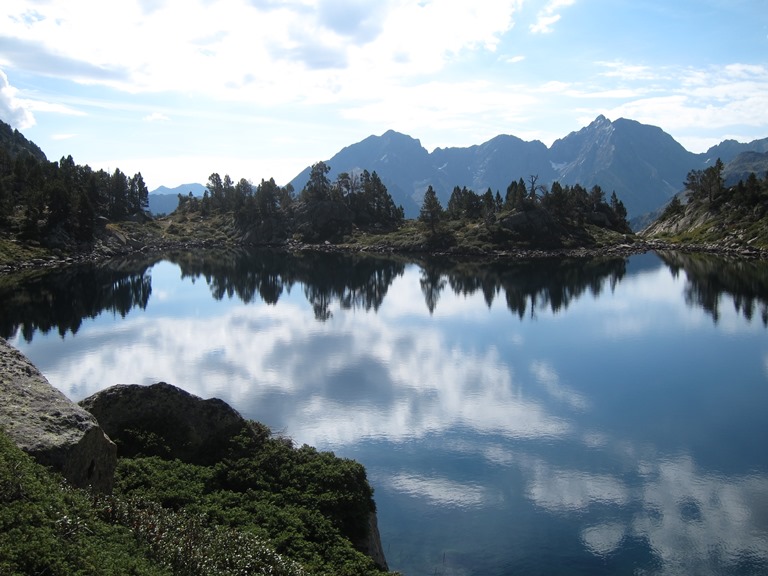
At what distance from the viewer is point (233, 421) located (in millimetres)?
33781

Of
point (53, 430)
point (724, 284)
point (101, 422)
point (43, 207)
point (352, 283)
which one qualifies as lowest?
point (724, 284)

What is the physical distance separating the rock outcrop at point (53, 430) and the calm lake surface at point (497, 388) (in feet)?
51.2

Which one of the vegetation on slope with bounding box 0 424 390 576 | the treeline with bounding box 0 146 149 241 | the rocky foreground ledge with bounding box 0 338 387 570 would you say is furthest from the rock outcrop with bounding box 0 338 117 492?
the treeline with bounding box 0 146 149 241

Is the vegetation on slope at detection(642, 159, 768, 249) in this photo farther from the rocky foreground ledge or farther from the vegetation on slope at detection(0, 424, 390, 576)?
the rocky foreground ledge

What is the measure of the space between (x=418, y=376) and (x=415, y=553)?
104 feet

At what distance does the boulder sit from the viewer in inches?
1259

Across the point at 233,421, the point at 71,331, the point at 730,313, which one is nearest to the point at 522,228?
the point at 730,313

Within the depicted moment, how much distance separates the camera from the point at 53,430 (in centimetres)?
2348

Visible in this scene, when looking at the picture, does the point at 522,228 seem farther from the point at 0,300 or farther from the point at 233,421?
the point at 233,421

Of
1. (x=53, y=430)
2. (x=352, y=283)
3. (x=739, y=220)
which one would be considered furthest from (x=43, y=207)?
(x=739, y=220)

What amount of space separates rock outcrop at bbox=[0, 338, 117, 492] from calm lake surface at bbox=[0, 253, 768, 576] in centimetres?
1561

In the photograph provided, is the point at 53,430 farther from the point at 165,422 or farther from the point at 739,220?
the point at 739,220

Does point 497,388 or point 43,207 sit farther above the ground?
point 43,207

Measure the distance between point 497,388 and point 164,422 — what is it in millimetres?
35446
